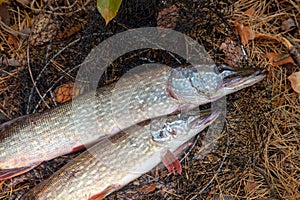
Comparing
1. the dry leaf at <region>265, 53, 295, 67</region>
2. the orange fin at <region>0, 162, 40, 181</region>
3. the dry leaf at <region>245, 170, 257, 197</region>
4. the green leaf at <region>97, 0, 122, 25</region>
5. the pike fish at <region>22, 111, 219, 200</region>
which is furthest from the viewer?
the dry leaf at <region>265, 53, 295, 67</region>

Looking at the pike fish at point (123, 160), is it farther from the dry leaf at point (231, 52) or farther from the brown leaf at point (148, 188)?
the dry leaf at point (231, 52)

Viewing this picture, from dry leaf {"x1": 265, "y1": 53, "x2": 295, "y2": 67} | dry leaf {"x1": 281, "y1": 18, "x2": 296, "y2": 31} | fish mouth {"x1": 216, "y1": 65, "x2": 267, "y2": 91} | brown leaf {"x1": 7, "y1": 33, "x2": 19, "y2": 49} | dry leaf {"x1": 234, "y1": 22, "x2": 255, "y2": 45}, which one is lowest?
dry leaf {"x1": 265, "y1": 53, "x2": 295, "y2": 67}

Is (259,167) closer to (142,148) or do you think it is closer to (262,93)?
(262,93)

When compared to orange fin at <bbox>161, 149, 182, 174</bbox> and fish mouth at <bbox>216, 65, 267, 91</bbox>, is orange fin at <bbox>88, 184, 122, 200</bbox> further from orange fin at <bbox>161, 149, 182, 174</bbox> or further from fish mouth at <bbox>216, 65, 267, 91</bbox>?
fish mouth at <bbox>216, 65, 267, 91</bbox>

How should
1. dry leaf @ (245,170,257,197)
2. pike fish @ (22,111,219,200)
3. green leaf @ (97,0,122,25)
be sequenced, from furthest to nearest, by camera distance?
dry leaf @ (245,170,257,197) < pike fish @ (22,111,219,200) < green leaf @ (97,0,122,25)

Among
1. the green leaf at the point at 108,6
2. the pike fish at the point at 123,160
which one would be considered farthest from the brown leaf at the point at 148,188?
the green leaf at the point at 108,6

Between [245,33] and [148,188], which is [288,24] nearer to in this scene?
[245,33]

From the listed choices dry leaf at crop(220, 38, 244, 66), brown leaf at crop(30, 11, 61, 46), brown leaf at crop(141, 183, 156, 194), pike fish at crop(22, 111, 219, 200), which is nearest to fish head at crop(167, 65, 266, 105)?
pike fish at crop(22, 111, 219, 200)

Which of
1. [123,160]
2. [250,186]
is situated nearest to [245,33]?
[250,186]
